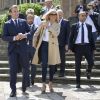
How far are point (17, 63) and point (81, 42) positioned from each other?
6.89 ft

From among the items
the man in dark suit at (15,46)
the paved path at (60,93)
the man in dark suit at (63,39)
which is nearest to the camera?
the paved path at (60,93)

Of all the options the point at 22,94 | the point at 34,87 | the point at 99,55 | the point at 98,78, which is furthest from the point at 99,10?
the point at 22,94

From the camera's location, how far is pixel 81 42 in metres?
13.1

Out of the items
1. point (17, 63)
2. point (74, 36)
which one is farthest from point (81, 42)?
point (17, 63)

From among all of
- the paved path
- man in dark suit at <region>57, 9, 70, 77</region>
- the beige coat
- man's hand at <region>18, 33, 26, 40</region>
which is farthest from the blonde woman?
man in dark suit at <region>57, 9, 70, 77</region>

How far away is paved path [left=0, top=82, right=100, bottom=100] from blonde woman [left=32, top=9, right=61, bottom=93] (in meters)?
0.36

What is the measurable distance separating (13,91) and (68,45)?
239cm

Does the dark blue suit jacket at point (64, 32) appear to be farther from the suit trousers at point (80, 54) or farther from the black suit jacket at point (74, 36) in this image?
the suit trousers at point (80, 54)

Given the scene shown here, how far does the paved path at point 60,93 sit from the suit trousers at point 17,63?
1.18 ft

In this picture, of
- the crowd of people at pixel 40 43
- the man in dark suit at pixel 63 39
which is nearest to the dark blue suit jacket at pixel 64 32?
the man in dark suit at pixel 63 39

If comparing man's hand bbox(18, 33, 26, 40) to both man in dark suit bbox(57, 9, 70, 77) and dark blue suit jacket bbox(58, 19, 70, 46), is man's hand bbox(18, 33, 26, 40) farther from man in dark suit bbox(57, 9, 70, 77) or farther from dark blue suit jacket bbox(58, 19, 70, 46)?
dark blue suit jacket bbox(58, 19, 70, 46)

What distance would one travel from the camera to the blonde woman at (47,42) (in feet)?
39.6

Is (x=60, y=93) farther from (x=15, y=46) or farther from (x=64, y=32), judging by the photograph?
(x=64, y=32)

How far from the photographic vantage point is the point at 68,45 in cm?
1332
